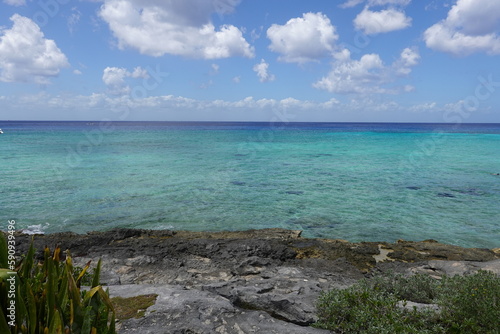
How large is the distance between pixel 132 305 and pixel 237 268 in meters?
4.19

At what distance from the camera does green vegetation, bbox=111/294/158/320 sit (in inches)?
200

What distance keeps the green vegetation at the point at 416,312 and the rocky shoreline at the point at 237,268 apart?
411 millimetres

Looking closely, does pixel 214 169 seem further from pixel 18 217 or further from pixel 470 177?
pixel 470 177

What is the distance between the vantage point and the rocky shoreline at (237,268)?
527 cm

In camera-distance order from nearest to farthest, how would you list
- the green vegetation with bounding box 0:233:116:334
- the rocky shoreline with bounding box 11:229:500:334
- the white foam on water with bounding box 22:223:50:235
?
the green vegetation with bounding box 0:233:116:334 < the rocky shoreline with bounding box 11:229:500:334 < the white foam on water with bounding box 22:223:50:235

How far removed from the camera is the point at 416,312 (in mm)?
5215

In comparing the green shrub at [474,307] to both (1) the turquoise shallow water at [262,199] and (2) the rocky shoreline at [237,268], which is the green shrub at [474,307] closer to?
(2) the rocky shoreline at [237,268]

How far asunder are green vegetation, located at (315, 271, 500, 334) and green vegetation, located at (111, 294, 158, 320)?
260cm

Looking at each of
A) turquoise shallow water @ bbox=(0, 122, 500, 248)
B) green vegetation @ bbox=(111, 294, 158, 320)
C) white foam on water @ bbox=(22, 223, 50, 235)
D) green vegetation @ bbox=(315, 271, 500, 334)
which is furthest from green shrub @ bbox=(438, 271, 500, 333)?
white foam on water @ bbox=(22, 223, 50, 235)

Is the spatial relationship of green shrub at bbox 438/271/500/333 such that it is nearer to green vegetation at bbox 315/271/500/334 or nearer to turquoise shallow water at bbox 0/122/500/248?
green vegetation at bbox 315/271/500/334

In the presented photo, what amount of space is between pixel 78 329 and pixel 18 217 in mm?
15887

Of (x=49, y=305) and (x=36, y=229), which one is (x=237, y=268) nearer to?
(x=49, y=305)

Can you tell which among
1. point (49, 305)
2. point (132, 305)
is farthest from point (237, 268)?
point (49, 305)

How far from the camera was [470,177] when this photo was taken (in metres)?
27.5
